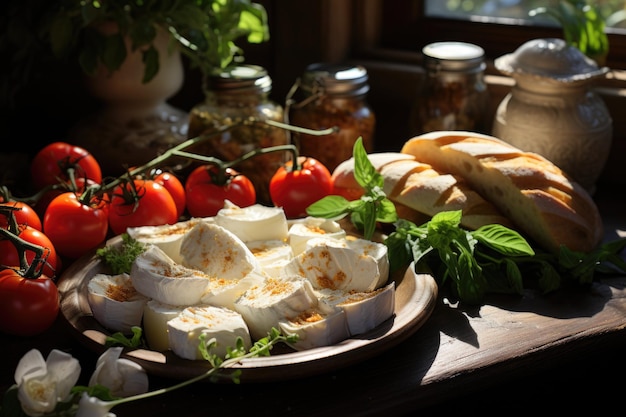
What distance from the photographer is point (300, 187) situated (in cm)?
145

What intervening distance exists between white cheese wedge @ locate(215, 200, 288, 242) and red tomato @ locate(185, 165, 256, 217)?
0.19 m

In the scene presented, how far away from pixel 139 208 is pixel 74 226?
0.38 ft

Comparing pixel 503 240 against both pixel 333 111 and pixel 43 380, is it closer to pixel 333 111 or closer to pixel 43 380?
pixel 333 111

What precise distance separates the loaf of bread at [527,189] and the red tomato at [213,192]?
0.33 metres

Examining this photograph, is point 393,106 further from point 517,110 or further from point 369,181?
point 369,181

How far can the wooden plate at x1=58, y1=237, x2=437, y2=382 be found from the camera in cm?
93

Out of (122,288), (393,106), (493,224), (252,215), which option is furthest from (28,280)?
(393,106)

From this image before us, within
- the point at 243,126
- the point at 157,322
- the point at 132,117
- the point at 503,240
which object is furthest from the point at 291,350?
the point at 132,117

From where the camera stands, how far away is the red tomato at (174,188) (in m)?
1.46

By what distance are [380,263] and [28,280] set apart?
1.48ft

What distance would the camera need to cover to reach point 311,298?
1.02m

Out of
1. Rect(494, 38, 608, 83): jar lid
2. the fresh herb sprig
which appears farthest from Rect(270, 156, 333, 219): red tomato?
Rect(494, 38, 608, 83): jar lid

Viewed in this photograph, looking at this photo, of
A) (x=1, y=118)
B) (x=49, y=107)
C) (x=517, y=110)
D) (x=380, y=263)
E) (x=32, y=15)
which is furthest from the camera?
(x=49, y=107)

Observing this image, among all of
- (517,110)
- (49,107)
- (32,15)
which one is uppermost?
(32,15)
